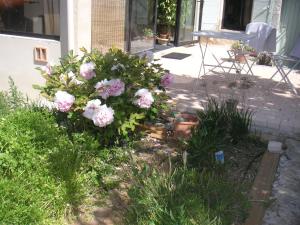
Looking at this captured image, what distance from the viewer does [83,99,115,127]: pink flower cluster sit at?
134 inches

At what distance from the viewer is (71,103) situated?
3564 mm

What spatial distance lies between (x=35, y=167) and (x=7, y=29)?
3.71m

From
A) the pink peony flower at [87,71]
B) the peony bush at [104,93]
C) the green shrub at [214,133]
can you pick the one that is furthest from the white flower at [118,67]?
the green shrub at [214,133]

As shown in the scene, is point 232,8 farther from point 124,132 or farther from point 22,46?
point 124,132

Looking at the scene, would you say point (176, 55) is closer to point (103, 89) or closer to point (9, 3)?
point (9, 3)

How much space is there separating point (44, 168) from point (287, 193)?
1.92 m

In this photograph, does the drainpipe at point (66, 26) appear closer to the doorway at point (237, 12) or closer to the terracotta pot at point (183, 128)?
the terracotta pot at point (183, 128)

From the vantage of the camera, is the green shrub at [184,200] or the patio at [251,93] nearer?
the green shrub at [184,200]

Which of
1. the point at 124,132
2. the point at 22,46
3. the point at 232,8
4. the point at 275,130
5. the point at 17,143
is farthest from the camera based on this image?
the point at 232,8

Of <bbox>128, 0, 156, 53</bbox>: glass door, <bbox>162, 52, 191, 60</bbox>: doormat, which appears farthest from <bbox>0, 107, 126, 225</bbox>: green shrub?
<bbox>162, 52, 191, 60</bbox>: doormat

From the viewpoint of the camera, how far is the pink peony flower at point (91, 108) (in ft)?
11.4

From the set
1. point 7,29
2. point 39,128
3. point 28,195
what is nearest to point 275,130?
point 39,128

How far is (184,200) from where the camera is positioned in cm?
277

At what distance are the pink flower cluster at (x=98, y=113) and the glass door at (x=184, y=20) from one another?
7.31 m
